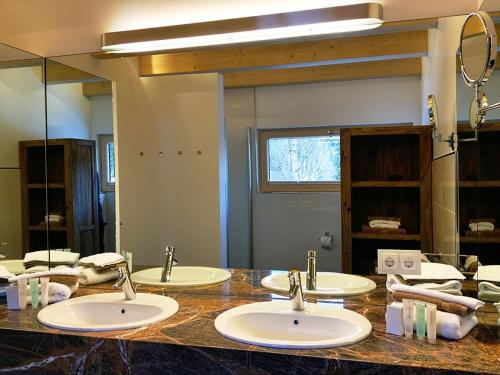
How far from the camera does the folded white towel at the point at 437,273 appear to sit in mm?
1676

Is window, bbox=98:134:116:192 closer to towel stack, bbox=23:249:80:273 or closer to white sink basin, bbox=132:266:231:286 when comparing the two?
towel stack, bbox=23:249:80:273

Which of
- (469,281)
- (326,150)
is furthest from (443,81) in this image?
(469,281)

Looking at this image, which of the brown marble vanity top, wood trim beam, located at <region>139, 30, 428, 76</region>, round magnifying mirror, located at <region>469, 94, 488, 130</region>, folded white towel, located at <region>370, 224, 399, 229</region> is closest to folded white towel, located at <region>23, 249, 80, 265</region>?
the brown marble vanity top

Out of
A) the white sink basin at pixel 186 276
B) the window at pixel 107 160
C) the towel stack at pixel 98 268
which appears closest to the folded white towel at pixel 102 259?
the towel stack at pixel 98 268

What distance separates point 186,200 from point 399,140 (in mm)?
1012

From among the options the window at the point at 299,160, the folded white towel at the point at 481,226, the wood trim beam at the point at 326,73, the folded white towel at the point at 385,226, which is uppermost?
the wood trim beam at the point at 326,73

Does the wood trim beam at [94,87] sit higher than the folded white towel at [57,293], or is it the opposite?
the wood trim beam at [94,87]

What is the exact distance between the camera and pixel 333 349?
4.12 feet

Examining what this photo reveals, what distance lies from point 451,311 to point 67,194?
5.97ft

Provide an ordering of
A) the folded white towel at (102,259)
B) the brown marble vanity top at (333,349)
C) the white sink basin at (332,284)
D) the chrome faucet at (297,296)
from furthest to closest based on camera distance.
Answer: the folded white towel at (102,259), the white sink basin at (332,284), the chrome faucet at (297,296), the brown marble vanity top at (333,349)

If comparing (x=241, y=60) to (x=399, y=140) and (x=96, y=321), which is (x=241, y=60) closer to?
(x=399, y=140)

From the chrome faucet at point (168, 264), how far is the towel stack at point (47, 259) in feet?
1.55

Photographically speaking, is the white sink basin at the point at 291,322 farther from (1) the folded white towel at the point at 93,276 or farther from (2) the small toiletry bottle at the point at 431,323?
(1) the folded white towel at the point at 93,276

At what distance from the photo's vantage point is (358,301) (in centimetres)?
171
